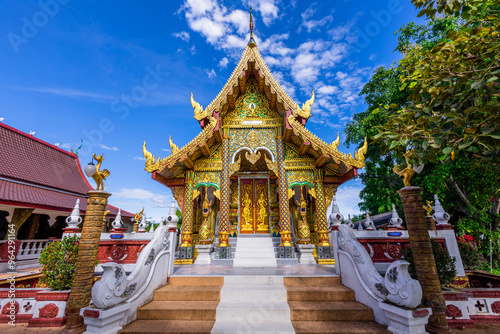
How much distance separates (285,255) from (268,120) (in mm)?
5094

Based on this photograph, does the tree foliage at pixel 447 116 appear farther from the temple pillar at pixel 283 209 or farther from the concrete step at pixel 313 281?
the temple pillar at pixel 283 209

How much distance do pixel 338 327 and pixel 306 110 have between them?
21.8 feet

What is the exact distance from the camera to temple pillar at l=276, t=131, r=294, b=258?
7285 mm

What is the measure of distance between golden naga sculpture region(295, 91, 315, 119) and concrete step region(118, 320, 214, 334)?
678cm

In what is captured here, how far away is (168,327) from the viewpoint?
11.3 feet

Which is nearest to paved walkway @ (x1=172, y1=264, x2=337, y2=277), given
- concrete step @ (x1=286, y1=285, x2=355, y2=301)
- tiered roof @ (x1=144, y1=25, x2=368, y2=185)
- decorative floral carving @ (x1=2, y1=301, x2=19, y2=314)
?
concrete step @ (x1=286, y1=285, x2=355, y2=301)

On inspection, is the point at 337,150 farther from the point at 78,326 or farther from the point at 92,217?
the point at 78,326

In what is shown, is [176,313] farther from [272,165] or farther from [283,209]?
[272,165]

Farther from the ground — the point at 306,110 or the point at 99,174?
the point at 306,110

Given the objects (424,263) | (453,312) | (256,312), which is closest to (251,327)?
(256,312)

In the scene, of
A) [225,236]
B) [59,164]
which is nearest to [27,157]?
[59,164]

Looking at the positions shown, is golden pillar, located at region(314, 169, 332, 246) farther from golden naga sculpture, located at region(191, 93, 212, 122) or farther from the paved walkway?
golden naga sculpture, located at region(191, 93, 212, 122)

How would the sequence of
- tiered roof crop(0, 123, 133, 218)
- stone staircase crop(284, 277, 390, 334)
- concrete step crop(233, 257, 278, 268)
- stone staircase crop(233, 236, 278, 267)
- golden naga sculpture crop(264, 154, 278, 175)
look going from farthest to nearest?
tiered roof crop(0, 123, 133, 218) → golden naga sculpture crop(264, 154, 278, 175) → stone staircase crop(233, 236, 278, 267) → concrete step crop(233, 257, 278, 268) → stone staircase crop(284, 277, 390, 334)

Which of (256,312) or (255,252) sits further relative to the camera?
(255,252)
